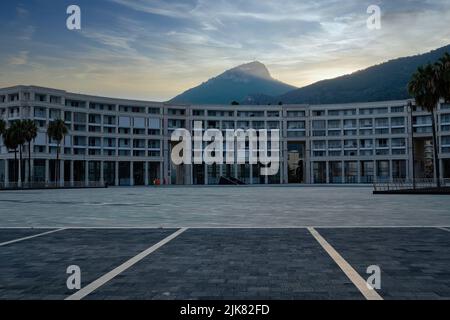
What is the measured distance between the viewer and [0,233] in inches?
533

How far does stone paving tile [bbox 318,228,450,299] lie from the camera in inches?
255

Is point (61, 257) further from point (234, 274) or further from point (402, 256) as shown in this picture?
point (402, 256)

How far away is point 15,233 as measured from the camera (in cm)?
1348

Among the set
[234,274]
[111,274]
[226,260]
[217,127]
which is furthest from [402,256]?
[217,127]

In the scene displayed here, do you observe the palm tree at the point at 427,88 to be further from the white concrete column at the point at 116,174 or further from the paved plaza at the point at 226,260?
the white concrete column at the point at 116,174

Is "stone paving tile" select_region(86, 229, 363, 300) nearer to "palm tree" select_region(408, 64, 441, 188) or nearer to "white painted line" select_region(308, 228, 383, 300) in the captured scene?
"white painted line" select_region(308, 228, 383, 300)

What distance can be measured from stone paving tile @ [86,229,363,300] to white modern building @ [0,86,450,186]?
282 ft

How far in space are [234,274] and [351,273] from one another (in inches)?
79.9

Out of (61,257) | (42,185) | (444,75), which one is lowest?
(42,185)

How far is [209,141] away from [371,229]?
102263 mm

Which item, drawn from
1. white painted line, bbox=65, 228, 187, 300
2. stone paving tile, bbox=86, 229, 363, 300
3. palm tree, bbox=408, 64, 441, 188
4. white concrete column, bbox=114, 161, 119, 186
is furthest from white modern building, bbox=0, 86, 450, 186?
stone paving tile, bbox=86, 229, 363, 300

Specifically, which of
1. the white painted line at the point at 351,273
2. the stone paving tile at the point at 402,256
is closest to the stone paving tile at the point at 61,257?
the white painted line at the point at 351,273
